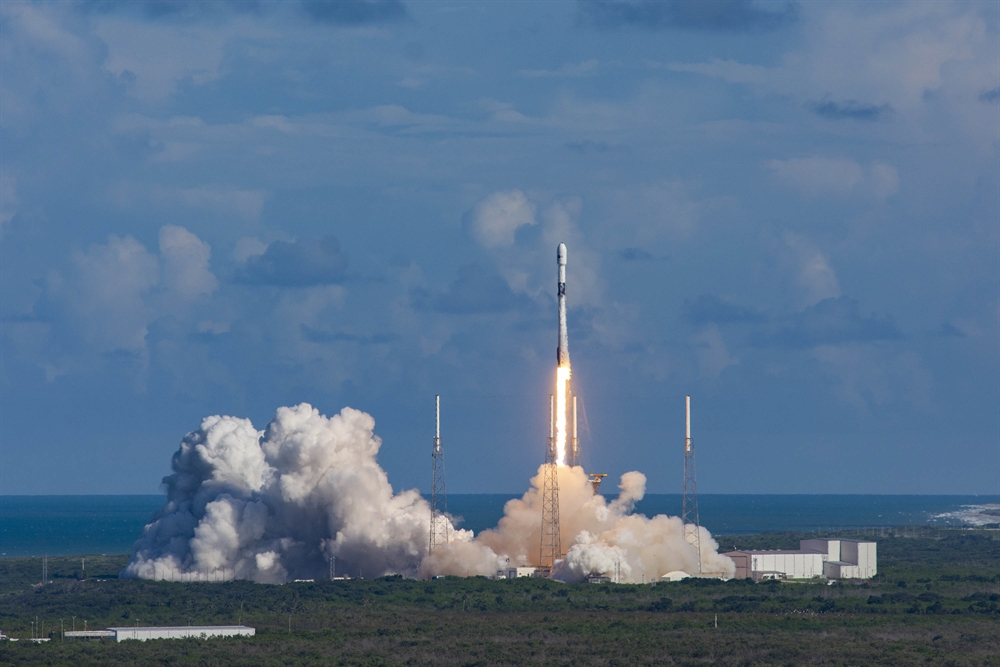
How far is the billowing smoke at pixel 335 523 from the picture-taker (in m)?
99.9

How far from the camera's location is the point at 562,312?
98250 mm

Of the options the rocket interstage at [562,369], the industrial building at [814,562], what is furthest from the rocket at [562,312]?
the industrial building at [814,562]

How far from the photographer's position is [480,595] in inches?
3733

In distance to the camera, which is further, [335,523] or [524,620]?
[335,523]

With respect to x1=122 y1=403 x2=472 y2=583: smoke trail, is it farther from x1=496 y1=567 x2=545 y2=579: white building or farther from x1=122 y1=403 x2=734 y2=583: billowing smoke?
x1=496 y1=567 x2=545 y2=579: white building

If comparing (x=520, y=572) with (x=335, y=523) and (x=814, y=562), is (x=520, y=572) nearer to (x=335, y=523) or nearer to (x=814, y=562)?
(x=335, y=523)

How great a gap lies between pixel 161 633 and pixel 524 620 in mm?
18518

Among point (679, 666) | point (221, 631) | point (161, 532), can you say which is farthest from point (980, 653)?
point (161, 532)

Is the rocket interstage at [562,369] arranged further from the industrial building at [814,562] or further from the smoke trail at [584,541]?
the industrial building at [814,562]

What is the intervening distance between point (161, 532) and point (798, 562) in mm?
42771

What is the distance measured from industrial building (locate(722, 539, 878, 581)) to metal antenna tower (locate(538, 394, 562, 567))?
14.8 m

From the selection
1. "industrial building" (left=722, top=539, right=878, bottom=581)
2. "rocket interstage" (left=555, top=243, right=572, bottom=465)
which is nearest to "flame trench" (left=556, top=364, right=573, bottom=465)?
"rocket interstage" (left=555, top=243, right=572, bottom=465)

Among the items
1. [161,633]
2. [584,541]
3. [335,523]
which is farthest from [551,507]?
[161,633]

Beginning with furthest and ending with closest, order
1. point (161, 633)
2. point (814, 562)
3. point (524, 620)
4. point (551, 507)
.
Answer: point (814, 562)
point (551, 507)
point (524, 620)
point (161, 633)
